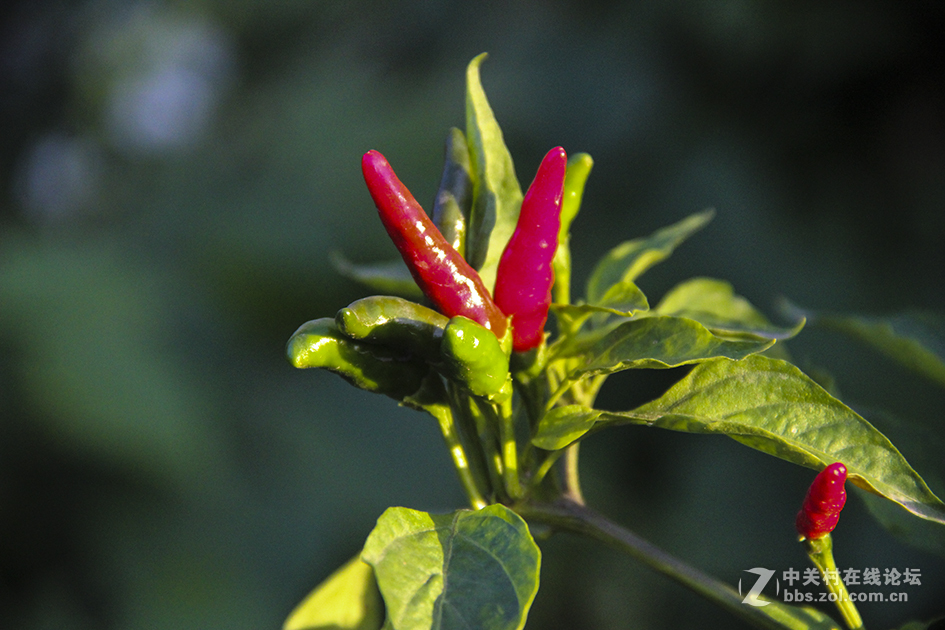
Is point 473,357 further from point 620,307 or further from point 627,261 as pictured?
point 627,261

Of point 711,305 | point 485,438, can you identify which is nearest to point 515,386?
point 485,438

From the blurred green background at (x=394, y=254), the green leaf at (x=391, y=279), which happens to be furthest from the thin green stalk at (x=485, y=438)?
the blurred green background at (x=394, y=254)

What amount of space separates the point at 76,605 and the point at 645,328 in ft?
11.1

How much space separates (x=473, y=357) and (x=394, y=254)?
9.75 feet

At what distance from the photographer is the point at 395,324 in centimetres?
69

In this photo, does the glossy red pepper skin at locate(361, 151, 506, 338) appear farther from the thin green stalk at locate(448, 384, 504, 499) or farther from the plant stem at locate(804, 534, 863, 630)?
the plant stem at locate(804, 534, 863, 630)

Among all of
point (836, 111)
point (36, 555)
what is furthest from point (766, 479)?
point (36, 555)

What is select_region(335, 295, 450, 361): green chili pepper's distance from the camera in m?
0.67

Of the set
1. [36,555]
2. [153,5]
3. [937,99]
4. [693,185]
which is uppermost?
[153,5]

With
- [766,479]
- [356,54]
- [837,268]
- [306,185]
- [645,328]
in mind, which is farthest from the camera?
[356,54]

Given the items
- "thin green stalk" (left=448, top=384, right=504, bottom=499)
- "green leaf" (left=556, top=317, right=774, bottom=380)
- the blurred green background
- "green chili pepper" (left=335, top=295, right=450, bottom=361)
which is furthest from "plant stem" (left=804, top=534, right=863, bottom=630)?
the blurred green background

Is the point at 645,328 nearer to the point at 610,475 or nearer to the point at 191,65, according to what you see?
the point at 610,475

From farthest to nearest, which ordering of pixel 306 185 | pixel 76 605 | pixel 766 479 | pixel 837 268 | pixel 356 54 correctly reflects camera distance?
pixel 356 54 → pixel 306 185 → pixel 76 605 → pixel 837 268 → pixel 766 479

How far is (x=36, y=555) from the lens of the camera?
10.6 feet
